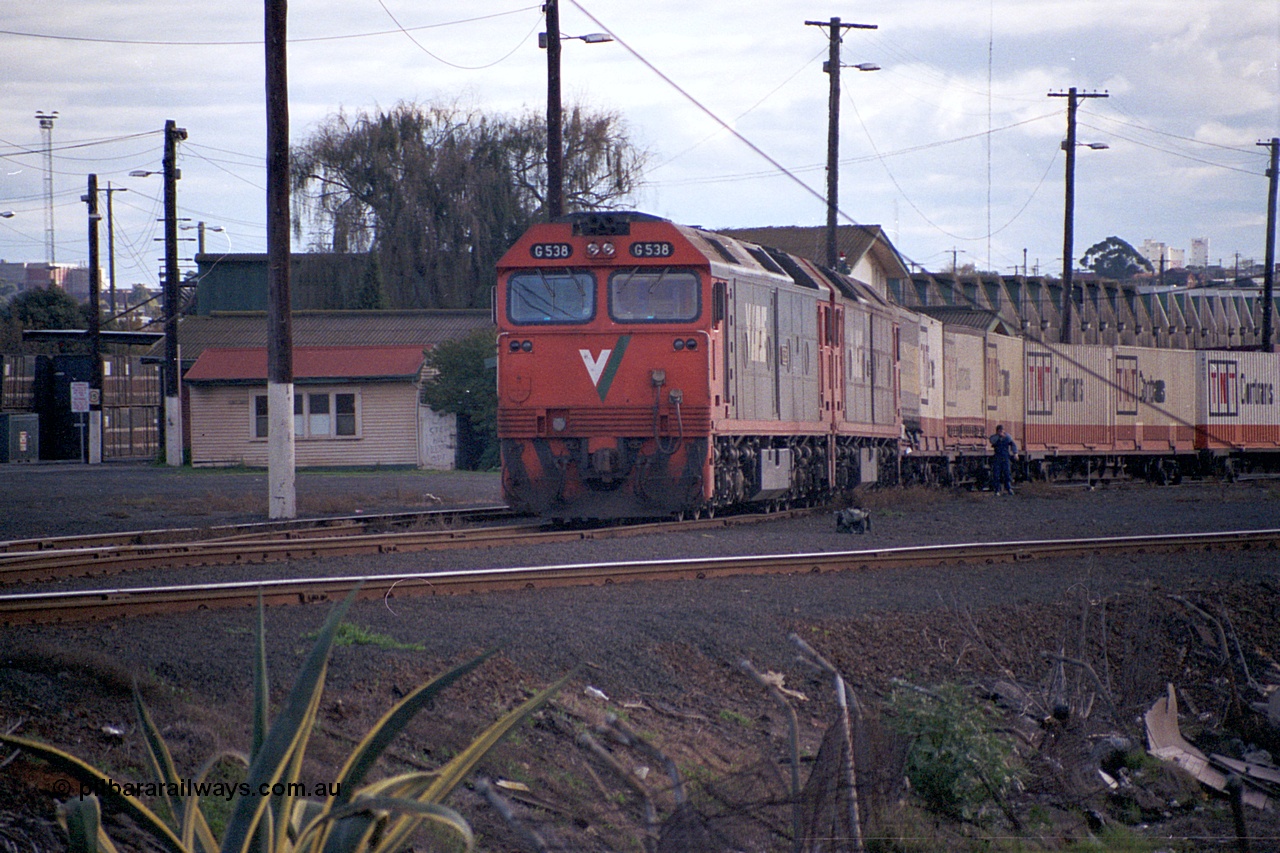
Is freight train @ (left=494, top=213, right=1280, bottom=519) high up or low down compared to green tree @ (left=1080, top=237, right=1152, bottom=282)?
down

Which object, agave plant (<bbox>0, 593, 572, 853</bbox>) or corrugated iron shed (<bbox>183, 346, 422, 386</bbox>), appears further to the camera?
corrugated iron shed (<bbox>183, 346, 422, 386</bbox>)

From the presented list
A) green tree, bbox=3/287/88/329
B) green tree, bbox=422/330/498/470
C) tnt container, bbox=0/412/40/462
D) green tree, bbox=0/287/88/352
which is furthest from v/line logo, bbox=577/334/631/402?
green tree, bbox=3/287/88/329

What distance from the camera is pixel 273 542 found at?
12.5 metres

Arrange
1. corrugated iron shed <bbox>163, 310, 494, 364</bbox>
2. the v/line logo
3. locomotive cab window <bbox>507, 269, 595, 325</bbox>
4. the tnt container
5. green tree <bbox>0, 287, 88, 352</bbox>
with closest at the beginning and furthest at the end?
1. the v/line logo
2. locomotive cab window <bbox>507, 269, 595, 325</bbox>
3. corrugated iron shed <bbox>163, 310, 494, 364</bbox>
4. the tnt container
5. green tree <bbox>0, 287, 88, 352</bbox>

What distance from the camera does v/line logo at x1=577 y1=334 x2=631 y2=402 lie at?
14297 millimetres

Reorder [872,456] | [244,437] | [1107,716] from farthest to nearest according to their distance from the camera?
[244,437], [872,456], [1107,716]

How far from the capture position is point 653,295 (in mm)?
14438

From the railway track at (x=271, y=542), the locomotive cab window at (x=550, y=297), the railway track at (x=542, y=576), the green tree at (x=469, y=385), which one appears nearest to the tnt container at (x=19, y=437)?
the green tree at (x=469, y=385)

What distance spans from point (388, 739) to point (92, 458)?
1648 inches

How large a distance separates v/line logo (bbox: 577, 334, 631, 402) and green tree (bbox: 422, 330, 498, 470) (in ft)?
61.9

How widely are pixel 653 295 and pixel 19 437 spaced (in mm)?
39195

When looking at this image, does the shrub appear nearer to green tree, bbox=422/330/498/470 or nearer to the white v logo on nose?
the white v logo on nose

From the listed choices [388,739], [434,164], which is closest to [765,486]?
[388,739]

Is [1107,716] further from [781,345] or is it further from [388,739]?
[781,345]
